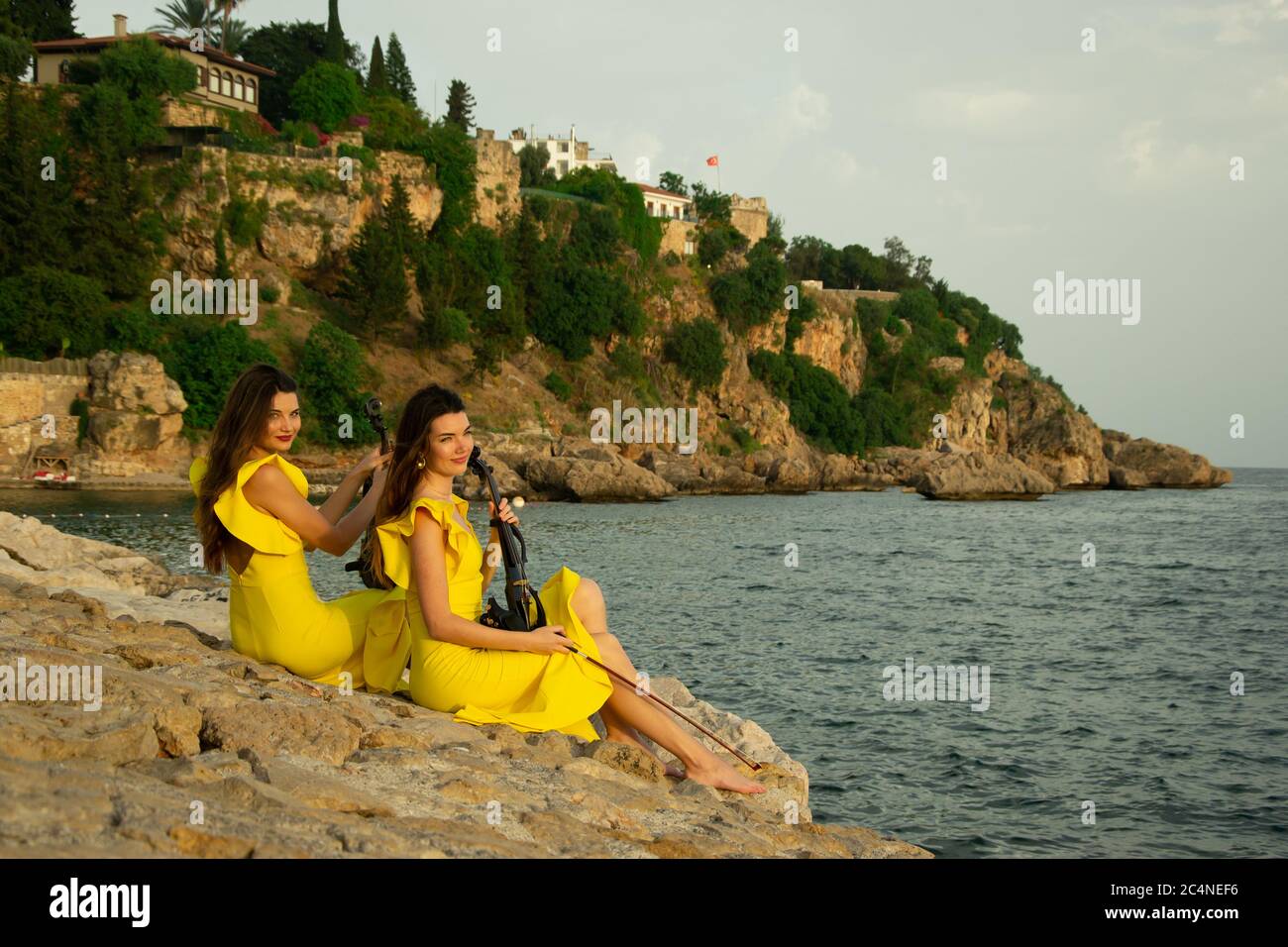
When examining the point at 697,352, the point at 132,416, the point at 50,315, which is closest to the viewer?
the point at 132,416

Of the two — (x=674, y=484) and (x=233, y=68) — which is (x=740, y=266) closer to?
(x=674, y=484)

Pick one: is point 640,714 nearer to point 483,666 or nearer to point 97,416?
point 483,666

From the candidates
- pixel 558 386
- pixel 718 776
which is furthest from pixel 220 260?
pixel 718 776

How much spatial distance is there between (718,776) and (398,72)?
7387 cm

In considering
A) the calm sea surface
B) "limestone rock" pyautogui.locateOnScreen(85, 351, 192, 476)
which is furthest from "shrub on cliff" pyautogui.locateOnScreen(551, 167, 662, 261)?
the calm sea surface

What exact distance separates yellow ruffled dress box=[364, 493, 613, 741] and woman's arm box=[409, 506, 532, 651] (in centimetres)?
15

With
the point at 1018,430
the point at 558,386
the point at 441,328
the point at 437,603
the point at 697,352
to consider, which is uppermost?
the point at 697,352

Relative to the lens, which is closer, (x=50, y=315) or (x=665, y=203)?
(x=50, y=315)

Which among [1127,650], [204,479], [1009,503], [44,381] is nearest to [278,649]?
[204,479]

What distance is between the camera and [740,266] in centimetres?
8762

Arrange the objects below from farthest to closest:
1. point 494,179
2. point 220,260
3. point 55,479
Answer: point 494,179 → point 220,260 → point 55,479

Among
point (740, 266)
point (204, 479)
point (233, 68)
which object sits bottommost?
point (204, 479)

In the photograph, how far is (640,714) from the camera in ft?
20.7
